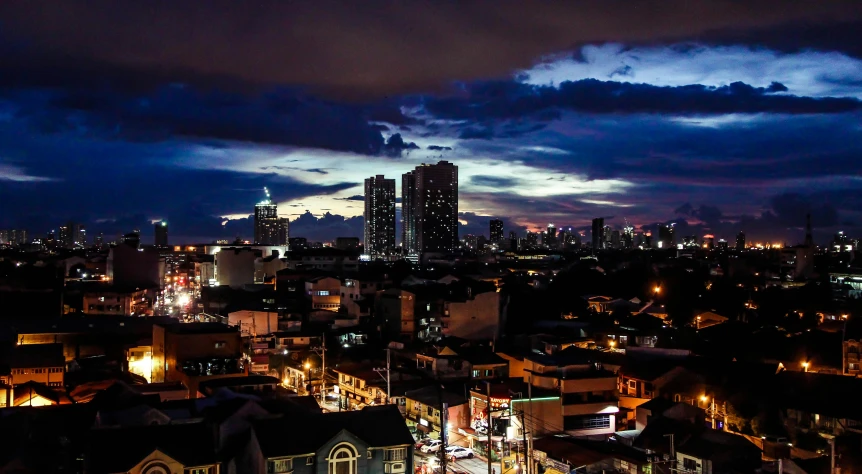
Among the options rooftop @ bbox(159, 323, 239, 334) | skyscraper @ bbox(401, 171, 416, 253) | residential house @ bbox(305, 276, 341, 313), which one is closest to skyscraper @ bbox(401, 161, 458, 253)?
skyscraper @ bbox(401, 171, 416, 253)

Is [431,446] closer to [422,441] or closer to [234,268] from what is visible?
[422,441]

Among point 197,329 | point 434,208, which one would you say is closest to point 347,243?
point 434,208

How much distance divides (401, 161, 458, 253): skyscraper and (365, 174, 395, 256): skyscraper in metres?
3.33

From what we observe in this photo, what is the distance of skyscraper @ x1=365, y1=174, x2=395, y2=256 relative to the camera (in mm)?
85812

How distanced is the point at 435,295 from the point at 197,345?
31.9 feet

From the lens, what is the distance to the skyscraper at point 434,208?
83.3 metres

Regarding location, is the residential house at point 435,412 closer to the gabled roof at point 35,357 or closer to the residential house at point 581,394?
the residential house at point 581,394

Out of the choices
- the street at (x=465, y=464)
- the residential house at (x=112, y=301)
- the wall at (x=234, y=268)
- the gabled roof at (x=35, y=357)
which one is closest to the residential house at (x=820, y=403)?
the street at (x=465, y=464)

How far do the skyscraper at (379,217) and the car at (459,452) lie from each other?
2859 inches

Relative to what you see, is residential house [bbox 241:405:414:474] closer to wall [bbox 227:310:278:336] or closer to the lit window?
the lit window

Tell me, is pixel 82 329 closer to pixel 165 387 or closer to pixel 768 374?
pixel 165 387

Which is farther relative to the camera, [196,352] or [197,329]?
[197,329]

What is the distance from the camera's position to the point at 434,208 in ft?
274

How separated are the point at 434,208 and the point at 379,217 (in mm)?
7129
